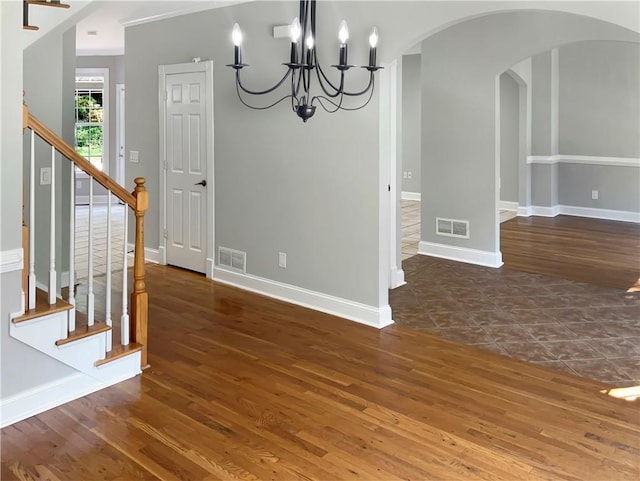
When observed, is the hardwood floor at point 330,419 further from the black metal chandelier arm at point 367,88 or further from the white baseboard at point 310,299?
the black metal chandelier arm at point 367,88

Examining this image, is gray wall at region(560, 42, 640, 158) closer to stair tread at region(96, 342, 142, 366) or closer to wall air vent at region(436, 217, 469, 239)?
wall air vent at region(436, 217, 469, 239)

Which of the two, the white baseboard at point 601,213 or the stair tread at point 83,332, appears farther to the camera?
the white baseboard at point 601,213

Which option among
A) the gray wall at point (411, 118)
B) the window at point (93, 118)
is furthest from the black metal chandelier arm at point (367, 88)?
the window at point (93, 118)

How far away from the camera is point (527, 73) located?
8750 millimetres

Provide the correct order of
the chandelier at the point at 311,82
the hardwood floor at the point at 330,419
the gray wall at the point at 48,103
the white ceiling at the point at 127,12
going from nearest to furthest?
the hardwood floor at the point at 330,419 < the chandelier at the point at 311,82 < the gray wall at the point at 48,103 < the white ceiling at the point at 127,12

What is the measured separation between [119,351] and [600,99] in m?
8.26

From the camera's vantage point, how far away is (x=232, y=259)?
5.53m

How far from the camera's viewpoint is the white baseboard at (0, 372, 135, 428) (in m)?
2.88

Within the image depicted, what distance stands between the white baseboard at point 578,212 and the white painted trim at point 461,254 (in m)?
3.34

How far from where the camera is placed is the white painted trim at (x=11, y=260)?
110 inches

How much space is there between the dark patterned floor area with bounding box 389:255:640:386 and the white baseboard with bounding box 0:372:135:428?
2318 mm

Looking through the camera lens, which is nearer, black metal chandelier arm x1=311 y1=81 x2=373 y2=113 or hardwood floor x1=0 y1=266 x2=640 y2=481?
hardwood floor x1=0 y1=266 x2=640 y2=481

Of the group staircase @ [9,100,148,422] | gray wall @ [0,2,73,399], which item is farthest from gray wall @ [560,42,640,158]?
gray wall @ [0,2,73,399]

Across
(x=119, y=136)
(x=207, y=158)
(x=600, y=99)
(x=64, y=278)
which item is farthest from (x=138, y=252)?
(x=600, y=99)
